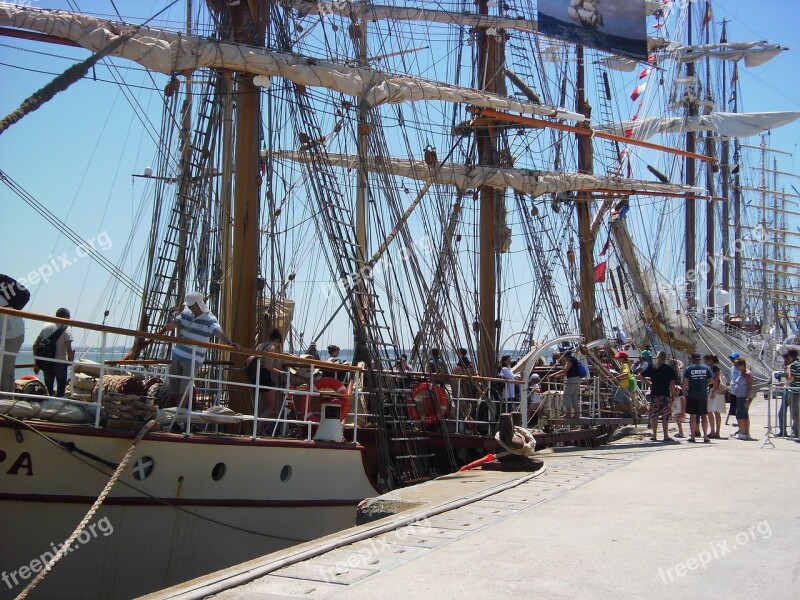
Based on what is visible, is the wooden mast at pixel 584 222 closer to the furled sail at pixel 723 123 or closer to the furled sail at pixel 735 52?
the furled sail at pixel 723 123

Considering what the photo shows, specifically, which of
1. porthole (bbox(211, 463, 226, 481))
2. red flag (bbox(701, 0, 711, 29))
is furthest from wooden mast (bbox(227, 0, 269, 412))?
red flag (bbox(701, 0, 711, 29))

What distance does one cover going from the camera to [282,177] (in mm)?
19438

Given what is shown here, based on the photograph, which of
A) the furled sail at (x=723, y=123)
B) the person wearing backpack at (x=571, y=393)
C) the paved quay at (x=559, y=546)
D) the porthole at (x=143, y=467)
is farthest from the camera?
the furled sail at (x=723, y=123)

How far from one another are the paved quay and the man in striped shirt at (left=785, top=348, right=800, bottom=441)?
4863 millimetres

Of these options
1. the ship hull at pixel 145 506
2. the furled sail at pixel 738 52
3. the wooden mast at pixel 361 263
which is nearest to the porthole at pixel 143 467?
the ship hull at pixel 145 506

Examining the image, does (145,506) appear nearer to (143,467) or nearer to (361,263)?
(143,467)

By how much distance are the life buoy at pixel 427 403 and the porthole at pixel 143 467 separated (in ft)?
19.3

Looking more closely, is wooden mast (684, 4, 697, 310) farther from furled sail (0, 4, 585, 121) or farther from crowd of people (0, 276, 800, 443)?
furled sail (0, 4, 585, 121)

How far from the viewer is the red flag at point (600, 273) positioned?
117ft

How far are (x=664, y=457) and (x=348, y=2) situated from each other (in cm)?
1156

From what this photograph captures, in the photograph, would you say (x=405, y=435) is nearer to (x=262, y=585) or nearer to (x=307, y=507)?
(x=307, y=507)

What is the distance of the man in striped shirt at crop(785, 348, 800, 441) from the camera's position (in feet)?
50.8

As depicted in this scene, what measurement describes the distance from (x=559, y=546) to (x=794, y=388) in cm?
1017

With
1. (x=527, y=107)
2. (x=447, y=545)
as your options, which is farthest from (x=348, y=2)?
(x=447, y=545)
